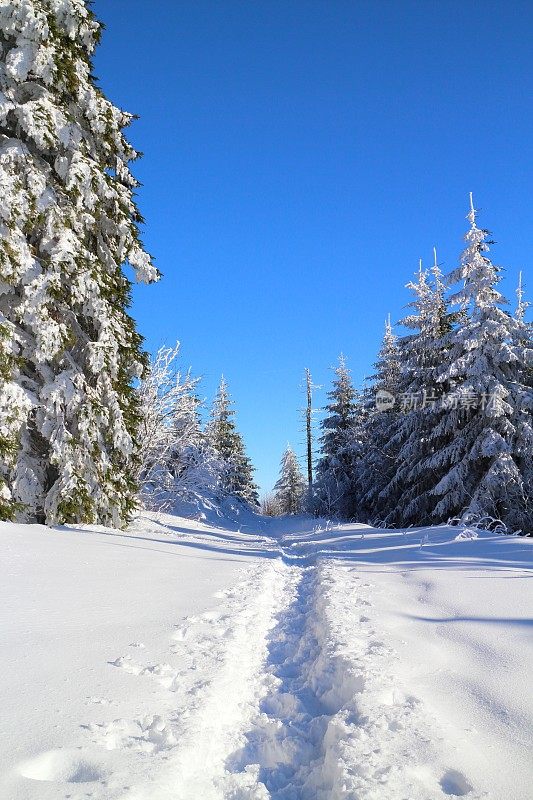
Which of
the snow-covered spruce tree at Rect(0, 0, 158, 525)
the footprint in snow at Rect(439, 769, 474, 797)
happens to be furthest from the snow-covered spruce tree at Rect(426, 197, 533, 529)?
the footprint in snow at Rect(439, 769, 474, 797)

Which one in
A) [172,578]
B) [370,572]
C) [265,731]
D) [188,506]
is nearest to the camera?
[265,731]

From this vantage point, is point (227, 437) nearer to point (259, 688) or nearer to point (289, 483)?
point (289, 483)

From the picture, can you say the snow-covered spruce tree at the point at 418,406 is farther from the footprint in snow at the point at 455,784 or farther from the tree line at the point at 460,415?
the footprint in snow at the point at 455,784

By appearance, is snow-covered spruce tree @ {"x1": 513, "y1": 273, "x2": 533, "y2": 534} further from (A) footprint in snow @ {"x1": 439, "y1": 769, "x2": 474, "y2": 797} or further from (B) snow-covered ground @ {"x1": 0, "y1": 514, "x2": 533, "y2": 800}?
(A) footprint in snow @ {"x1": 439, "y1": 769, "x2": 474, "y2": 797}

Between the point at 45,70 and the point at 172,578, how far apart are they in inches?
364

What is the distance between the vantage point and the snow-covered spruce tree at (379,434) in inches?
844

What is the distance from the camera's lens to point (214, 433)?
1455 inches

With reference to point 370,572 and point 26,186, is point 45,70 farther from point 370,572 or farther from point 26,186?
point 370,572

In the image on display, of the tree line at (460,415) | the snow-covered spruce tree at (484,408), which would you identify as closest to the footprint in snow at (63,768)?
the tree line at (460,415)

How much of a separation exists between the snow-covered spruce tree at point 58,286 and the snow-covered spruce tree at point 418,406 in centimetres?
1161

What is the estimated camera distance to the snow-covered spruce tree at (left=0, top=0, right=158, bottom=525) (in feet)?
26.8

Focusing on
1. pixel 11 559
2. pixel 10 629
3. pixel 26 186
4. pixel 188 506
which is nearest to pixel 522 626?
pixel 10 629

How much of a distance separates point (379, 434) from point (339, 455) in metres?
5.54

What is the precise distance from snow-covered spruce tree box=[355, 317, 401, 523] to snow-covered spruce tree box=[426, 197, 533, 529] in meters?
4.74
